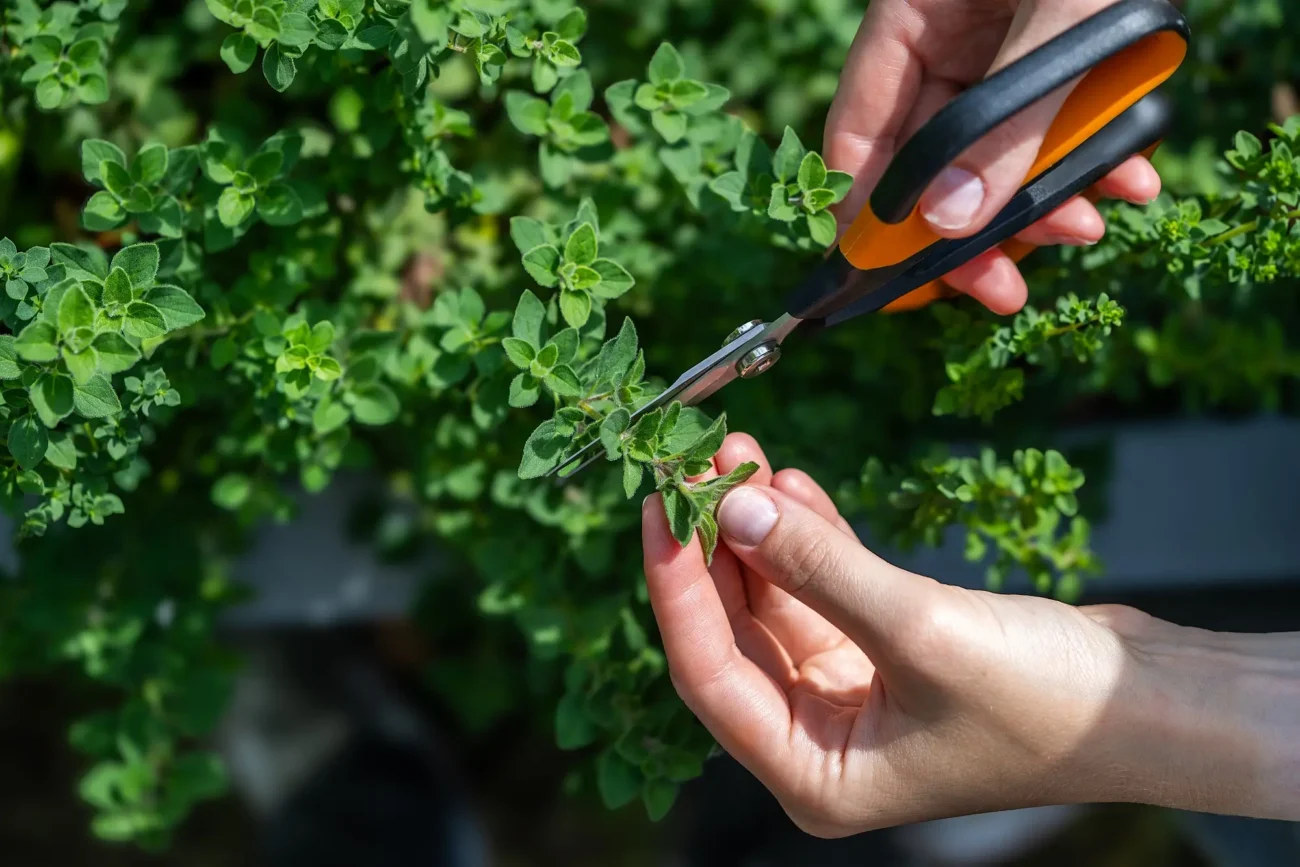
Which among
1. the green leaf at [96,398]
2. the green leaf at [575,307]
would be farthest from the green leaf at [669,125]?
the green leaf at [96,398]

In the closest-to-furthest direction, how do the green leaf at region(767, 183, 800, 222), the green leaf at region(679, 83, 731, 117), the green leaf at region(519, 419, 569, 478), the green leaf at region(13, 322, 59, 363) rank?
the green leaf at region(13, 322, 59, 363), the green leaf at region(519, 419, 569, 478), the green leaf at region(767, 183, 800, 222), the green leaf at region(679, 83, 731, 117)

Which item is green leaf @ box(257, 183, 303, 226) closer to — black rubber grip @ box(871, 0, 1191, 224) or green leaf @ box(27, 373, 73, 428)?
green leaf @ box(27, 373, 73, 428)

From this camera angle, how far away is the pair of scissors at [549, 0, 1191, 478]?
3.33ft

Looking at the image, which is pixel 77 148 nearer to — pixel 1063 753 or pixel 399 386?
pixel 399 386

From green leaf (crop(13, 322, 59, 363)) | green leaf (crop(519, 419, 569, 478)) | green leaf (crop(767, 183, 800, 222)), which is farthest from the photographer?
green leaf (crop(767, 183, 800, 222))

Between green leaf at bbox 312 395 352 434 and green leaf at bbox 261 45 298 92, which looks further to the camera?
green leaf at bbox 312 395 352 434

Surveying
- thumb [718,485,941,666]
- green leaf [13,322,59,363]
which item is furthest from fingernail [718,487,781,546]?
green leaf [13,322,59,363]

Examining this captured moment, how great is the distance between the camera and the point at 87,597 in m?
1.45

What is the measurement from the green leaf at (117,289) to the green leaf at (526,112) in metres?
0.46

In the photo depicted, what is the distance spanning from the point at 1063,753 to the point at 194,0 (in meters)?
1.46

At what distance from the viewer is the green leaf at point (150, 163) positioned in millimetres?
1189

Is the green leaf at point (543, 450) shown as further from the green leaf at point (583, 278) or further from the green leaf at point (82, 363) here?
the green leaf at point (82, 363)

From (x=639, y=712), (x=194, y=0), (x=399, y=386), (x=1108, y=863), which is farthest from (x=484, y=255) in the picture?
(x=1108, y=863)

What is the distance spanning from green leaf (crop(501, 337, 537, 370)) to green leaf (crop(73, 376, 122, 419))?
0.38 metres
